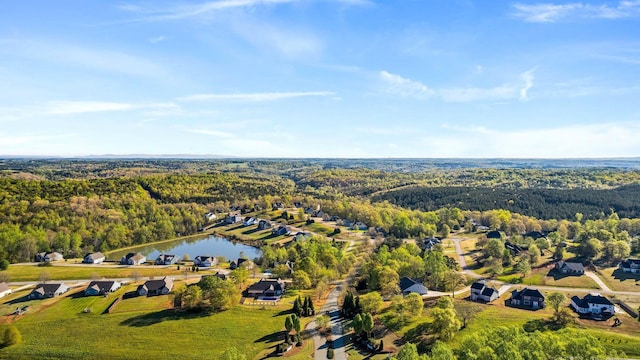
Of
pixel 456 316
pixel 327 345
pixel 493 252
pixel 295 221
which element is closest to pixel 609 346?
pixel 456 316

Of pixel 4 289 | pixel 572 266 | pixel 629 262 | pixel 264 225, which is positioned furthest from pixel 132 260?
pixel 629 262

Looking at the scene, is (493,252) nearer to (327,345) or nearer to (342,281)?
(342,281)

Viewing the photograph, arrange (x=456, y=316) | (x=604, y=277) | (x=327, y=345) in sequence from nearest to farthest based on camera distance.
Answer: (x=327, y=345) < (x=456, y=316) < (x=604, y=277)

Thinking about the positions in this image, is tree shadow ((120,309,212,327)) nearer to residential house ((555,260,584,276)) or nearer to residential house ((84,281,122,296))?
residential house ((84,281,122,296))

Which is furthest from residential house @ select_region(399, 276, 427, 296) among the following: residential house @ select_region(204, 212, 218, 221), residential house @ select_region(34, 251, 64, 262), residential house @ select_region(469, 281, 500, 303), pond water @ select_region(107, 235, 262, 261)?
residential house @ select_region(204, 212, 218, 221)

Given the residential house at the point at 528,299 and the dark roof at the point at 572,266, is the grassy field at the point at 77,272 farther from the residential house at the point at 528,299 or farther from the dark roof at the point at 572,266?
the dark roof at the point at 572,266
